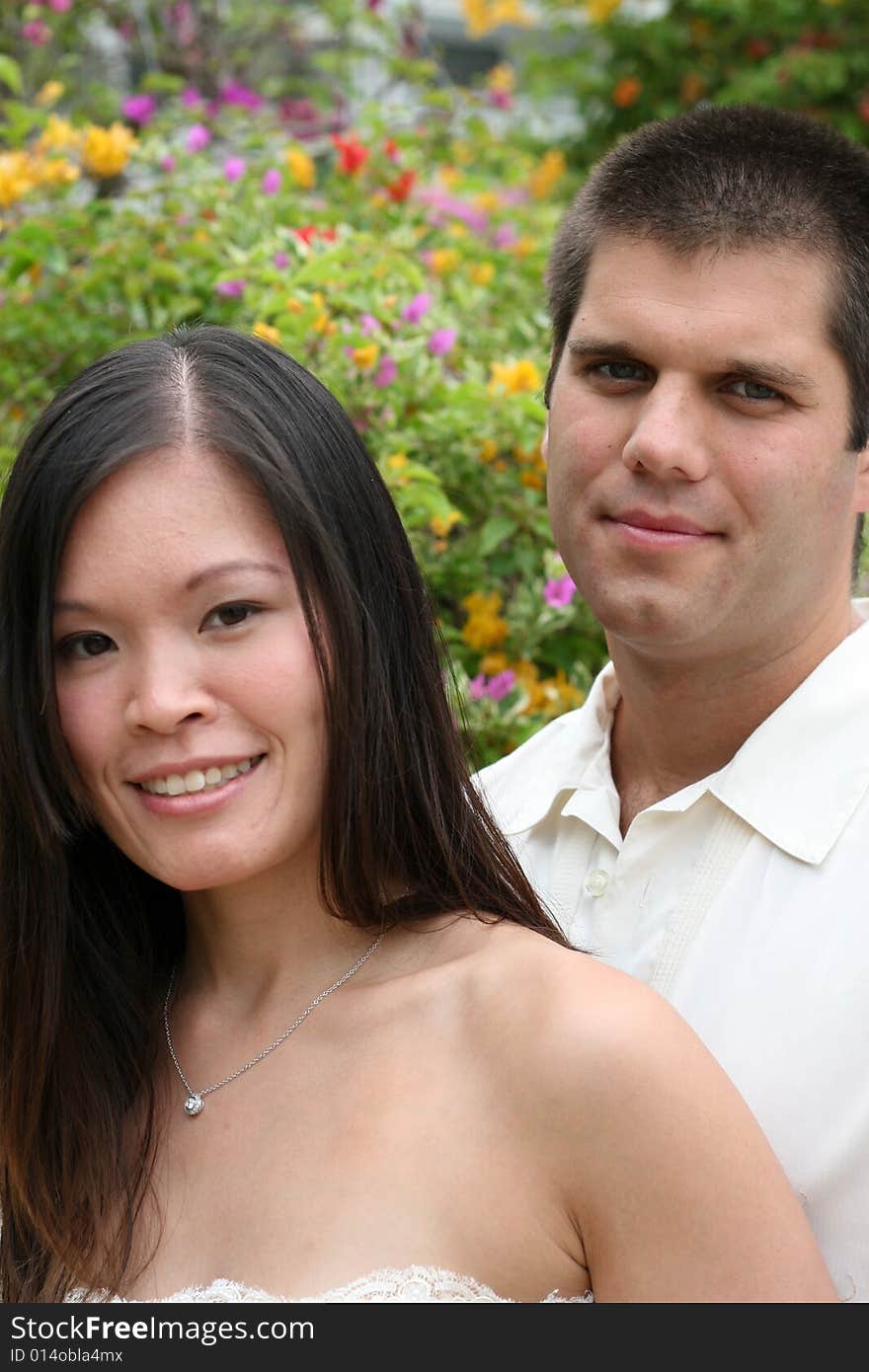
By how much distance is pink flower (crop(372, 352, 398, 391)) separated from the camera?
342 centimetres

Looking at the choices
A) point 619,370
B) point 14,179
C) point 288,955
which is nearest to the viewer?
point 288,955

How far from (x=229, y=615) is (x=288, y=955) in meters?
0.50

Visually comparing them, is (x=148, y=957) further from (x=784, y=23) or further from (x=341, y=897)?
(x=784, y=23)

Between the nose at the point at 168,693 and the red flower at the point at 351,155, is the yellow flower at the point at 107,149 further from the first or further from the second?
the nose at the point at 168,693

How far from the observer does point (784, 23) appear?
736 cm

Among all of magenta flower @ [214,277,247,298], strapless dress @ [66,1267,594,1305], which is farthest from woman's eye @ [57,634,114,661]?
magenta flower @ [214,277,247,298]

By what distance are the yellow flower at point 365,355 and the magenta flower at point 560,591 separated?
1.90ft

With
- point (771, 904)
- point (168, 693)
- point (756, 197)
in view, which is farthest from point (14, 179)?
point (771, 904)

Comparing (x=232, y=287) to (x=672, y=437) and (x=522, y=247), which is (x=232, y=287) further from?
(x=672, y=437)

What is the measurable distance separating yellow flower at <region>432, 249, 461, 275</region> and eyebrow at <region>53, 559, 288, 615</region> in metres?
2.51

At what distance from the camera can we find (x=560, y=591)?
330cm

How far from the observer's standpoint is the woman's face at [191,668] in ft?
6.23

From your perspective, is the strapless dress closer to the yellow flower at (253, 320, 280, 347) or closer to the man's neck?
the man's neck

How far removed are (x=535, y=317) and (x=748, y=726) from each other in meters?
1.64
